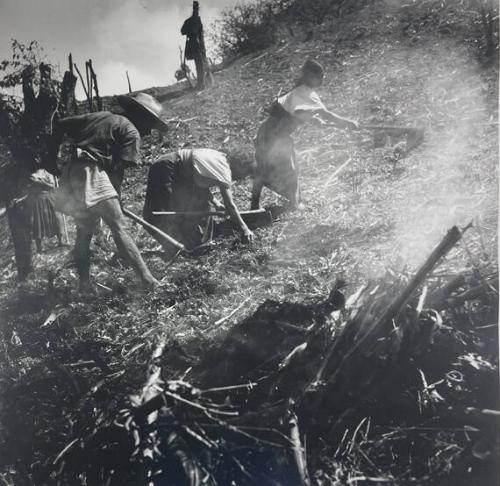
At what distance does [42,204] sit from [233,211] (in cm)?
287

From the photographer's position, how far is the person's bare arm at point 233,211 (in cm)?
445

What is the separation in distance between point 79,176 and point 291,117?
98.3 inches

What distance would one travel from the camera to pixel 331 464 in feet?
6.20

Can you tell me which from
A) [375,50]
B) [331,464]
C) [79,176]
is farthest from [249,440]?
[375,50]

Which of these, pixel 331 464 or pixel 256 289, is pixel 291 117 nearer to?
pixel 256 289

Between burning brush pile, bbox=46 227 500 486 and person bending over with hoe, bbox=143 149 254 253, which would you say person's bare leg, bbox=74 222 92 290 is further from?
burning brush pile, bbox=46 227 500 486

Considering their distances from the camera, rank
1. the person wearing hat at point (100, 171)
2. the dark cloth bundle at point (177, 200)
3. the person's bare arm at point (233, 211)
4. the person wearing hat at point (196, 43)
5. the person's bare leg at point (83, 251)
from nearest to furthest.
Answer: the person wearing hat at point (100, 171) → the person's bare leg at point (83, 251) → the person's bare arm at point (233, 211) → the dark cloth bundle at point (177, 200) → the person wearing hat at point (196, 43)

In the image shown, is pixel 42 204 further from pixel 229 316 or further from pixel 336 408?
pixel 336 408

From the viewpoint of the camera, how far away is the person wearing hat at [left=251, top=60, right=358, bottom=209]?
4.77 metres

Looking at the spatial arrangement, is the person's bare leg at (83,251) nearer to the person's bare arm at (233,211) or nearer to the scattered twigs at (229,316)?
the person's bare arm at (233,211)

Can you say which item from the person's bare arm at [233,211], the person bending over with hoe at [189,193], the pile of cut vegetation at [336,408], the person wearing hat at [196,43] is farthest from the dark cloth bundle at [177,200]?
the person wearing hat at [196,43]

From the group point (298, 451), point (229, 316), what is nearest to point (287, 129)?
point (229, 316)

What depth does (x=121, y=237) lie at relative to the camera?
3.76 metres

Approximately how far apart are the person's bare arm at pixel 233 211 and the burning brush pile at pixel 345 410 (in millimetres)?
2213
